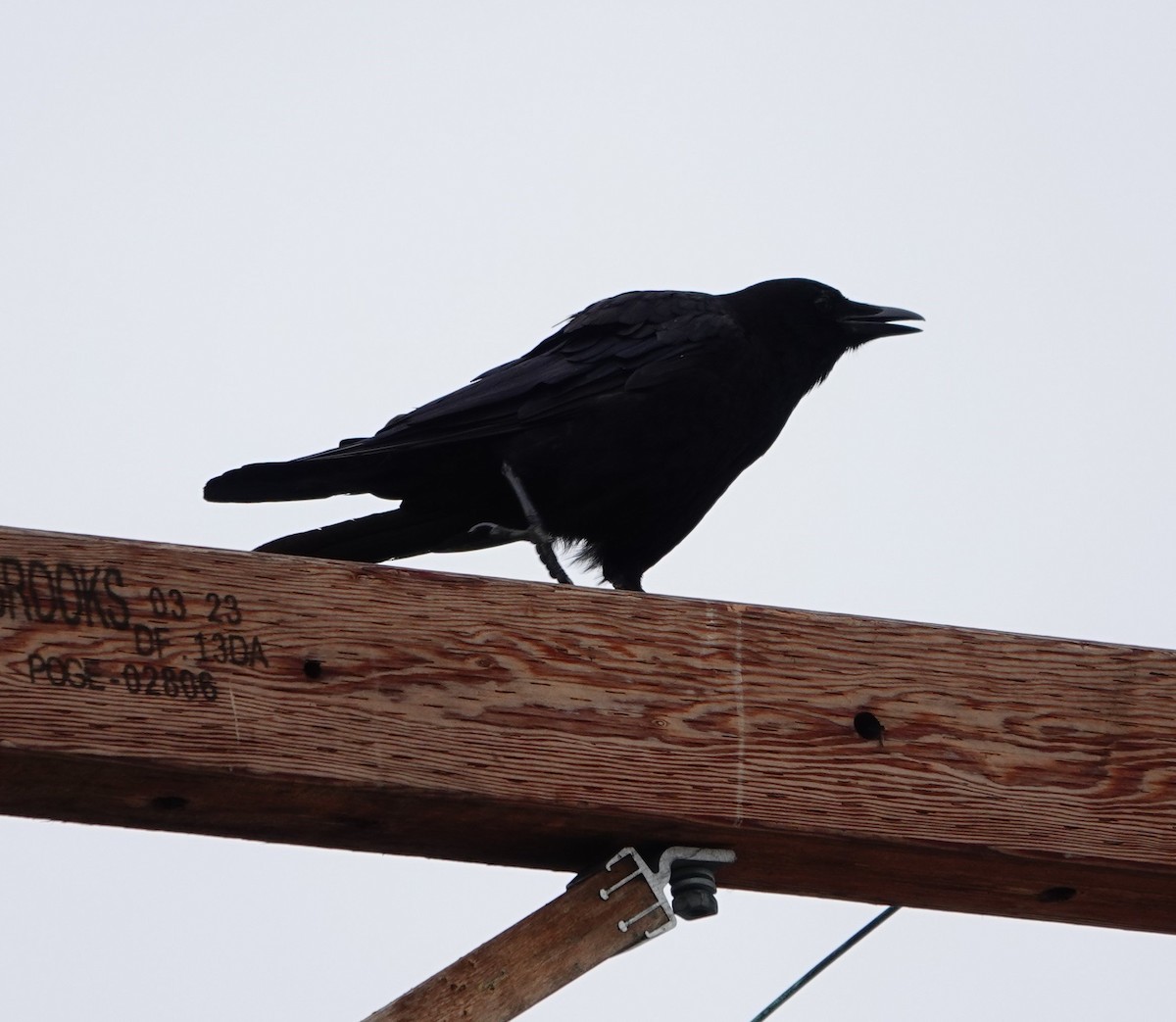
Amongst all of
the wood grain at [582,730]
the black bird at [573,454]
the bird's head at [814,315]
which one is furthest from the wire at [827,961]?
the bird's head at [814,315]

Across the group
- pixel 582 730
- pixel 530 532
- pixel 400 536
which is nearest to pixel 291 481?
pixel 400 536

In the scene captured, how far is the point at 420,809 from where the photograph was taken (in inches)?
76.0

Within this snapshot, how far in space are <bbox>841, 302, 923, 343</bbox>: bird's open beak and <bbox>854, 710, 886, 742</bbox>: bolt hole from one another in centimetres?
269

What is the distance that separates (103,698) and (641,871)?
2.20 feet

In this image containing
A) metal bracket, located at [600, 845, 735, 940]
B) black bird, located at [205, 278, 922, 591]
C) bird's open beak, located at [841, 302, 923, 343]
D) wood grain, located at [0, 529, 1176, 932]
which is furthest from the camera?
bird's open beak, located at [841, 302, 923, 343]

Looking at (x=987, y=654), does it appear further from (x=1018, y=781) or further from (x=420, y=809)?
(x=420, y=809)

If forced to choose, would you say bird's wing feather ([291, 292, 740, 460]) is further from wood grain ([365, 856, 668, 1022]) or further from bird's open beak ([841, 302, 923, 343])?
wood grain ([365, 856, 668, 1022])

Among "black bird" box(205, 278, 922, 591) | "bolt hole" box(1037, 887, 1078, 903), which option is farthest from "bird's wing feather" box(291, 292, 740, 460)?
"bolt hole" box(1037, 887, 1078, 903)

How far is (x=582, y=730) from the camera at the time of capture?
6.53ft

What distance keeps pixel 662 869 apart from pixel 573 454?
176 cm

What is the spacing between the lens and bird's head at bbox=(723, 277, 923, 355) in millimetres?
4410

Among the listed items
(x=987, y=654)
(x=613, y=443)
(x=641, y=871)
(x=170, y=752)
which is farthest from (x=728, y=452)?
(x=170, y=752)

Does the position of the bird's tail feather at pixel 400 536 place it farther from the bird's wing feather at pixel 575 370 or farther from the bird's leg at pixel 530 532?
the bird's wing feather at pixel 575 370

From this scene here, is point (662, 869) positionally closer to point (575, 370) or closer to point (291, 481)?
point (291, 481)
